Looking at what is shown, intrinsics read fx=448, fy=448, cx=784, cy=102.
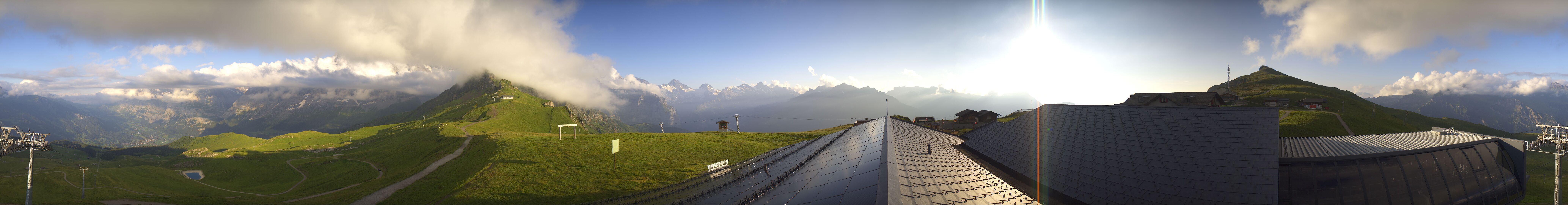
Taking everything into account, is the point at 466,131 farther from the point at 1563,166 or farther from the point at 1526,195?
the point at 1563,166

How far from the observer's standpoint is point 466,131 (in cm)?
11975

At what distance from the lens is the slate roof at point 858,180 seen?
1412 cm

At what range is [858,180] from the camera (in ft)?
50.8

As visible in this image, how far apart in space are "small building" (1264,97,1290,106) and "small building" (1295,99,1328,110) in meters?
2.22

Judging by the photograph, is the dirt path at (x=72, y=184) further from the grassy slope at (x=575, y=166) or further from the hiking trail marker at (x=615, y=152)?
the hiking trail marker at (x=615, y=152)

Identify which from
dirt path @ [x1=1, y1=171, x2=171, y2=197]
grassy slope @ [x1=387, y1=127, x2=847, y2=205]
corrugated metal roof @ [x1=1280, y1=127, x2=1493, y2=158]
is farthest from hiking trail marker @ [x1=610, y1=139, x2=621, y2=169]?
Answer: dirt path @ [x1=1, y1=171, x2=171, y2=197]

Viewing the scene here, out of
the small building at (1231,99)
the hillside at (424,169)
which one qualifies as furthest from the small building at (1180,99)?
the hillside at (424,169)

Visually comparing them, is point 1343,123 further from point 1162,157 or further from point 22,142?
point 22,142

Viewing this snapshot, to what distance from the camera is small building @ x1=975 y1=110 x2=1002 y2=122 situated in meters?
81.9

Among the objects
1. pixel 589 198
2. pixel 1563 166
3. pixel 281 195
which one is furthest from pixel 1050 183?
pixel 1563 166

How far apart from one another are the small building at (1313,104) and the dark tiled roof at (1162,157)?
10768 centimetres

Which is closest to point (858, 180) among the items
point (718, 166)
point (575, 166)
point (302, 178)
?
point (718, 166)

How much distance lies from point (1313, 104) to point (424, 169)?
158061 millimetres

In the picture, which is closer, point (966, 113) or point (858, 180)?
point (858, 180)
